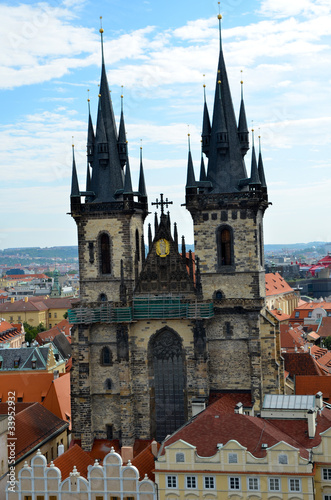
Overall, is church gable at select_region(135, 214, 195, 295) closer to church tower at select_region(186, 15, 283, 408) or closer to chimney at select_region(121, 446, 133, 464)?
church tower at select_region(186, 15, 283, 408)

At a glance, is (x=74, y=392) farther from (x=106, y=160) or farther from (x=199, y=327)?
(x=106, y=160)

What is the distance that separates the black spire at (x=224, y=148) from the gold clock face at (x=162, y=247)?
6065 mm

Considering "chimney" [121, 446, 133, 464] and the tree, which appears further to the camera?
the tree

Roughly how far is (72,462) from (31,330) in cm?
12578

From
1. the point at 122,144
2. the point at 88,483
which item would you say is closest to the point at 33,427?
the point at 88,483

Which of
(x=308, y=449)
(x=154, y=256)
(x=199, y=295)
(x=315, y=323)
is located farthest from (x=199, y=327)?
(x=315, y=323)

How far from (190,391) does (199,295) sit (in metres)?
8.00

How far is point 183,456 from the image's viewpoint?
147 feet

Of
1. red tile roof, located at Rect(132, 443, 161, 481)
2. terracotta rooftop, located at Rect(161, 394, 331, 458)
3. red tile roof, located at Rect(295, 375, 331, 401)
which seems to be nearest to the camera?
terracotta rooftop, located at Rect(161, 394, 331, 458)

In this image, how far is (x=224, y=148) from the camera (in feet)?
203

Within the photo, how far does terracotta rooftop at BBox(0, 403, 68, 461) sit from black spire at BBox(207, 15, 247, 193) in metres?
25.1

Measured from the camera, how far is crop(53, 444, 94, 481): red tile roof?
49.3 metres

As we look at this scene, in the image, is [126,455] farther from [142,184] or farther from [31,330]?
[31,330]

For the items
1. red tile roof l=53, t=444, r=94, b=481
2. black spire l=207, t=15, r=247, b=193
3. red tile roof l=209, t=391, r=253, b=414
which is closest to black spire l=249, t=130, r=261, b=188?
black spire l=207, t=15, r=247, b=193
